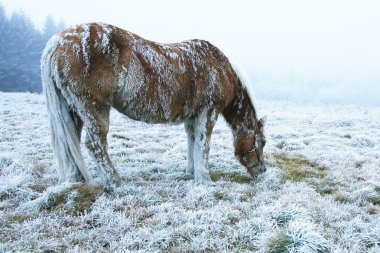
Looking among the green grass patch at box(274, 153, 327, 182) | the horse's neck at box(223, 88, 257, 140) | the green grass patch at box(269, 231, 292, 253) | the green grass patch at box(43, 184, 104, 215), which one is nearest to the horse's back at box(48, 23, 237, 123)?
the horse's neck at box(223, 88, 257, 140)

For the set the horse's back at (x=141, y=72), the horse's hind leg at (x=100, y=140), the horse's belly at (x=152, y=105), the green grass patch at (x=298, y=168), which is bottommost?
the green grass patch at (x=298, y=168)

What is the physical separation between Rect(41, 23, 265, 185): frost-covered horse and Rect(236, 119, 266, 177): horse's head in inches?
38.6

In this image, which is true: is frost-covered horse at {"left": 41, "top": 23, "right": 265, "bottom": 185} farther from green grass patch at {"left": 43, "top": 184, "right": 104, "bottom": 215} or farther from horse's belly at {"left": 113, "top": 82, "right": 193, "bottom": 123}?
green grass patch at {"left": 43, "top": 184, "right": 104, "bottom": 215}

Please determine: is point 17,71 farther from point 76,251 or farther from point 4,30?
point 76,251

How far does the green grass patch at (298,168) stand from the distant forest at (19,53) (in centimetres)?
4521

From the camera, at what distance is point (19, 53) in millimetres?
50812

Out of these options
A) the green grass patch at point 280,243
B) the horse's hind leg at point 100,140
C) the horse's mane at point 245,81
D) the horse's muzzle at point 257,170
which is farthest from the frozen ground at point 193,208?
the horse's mane at point 245,81

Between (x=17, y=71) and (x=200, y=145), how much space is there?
162ft

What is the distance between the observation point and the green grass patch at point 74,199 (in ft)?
14.5

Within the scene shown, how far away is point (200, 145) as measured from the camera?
657cm

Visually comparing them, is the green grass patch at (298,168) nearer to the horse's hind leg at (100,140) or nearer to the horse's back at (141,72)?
the horse's back at (141,72)

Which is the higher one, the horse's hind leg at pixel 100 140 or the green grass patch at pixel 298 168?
the horse's hind leg at pixel 100 140

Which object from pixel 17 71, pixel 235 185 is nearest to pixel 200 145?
pixel 235 185

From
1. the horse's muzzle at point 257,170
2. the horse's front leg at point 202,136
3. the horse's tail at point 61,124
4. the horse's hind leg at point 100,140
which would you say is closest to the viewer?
the horse's tail at point 61,124
